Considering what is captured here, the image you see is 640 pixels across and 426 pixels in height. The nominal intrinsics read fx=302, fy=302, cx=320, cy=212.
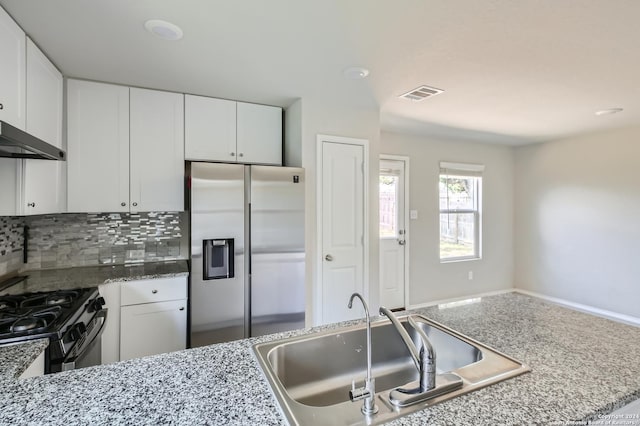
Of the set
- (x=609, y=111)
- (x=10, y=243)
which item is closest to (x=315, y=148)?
(x=10, y=243)

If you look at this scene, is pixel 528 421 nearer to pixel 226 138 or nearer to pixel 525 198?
pixel 226 138

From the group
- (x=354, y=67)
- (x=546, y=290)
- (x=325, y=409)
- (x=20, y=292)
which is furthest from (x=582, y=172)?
(x=20, y=292)

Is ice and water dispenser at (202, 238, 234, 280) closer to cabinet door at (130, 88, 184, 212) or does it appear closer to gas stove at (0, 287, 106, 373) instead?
cabinet door at (130, 88, 184, 212)

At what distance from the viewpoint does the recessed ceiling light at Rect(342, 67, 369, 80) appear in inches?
82.9

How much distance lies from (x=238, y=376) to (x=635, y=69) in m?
3.08

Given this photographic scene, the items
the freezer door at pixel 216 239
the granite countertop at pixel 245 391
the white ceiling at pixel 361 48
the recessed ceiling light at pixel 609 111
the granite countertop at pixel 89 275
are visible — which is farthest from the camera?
the recessed ceiling light at pixel 609 111

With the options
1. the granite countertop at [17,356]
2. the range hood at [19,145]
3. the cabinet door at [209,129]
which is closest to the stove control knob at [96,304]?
the granite countertop at [17,356]

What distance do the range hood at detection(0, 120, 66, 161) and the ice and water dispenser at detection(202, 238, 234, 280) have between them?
1.02 m

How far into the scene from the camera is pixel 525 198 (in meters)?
4.75

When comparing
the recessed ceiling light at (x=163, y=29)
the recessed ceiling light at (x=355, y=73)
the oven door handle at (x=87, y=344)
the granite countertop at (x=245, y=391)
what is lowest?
the oven door handle at (x=87, y=344)

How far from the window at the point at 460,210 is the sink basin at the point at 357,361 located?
3.38 m

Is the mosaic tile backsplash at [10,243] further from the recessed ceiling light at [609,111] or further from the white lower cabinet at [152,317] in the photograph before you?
the recessed ceiling light at [609,111]

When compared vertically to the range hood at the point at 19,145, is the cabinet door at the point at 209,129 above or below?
above

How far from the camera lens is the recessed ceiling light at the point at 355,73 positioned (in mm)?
2105
